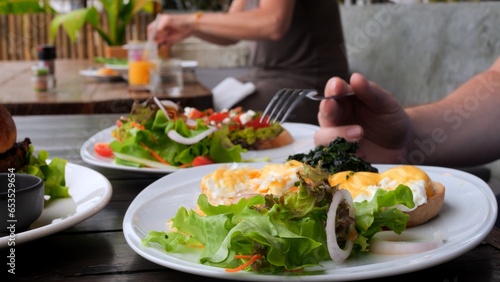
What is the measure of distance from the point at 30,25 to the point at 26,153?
24.0 ft

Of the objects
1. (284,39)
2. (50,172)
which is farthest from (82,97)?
(50,172)

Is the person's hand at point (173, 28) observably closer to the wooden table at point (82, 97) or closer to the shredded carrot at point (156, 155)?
the wooden table at point (82, 97)

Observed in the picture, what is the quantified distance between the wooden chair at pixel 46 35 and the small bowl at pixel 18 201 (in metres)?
7.13

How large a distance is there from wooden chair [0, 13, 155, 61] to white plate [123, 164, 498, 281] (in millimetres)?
7001

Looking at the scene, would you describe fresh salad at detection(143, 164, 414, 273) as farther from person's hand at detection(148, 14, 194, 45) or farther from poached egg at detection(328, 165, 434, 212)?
person's hand at detection(148, 14, 194, 45)

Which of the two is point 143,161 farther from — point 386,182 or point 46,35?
point 46,35

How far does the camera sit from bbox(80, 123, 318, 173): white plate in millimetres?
1507

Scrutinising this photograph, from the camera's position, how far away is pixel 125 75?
3.51m

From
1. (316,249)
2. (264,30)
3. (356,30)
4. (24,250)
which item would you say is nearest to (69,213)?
(24,250)

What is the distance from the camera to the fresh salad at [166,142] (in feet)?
5.12

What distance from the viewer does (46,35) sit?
8.19 metres

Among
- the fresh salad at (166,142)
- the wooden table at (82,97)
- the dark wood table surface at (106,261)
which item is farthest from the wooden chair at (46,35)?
the dark wood table surface at (106,261)

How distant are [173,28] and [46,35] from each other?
4989mm

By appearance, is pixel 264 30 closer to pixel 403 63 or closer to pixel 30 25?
pixel 403 63
